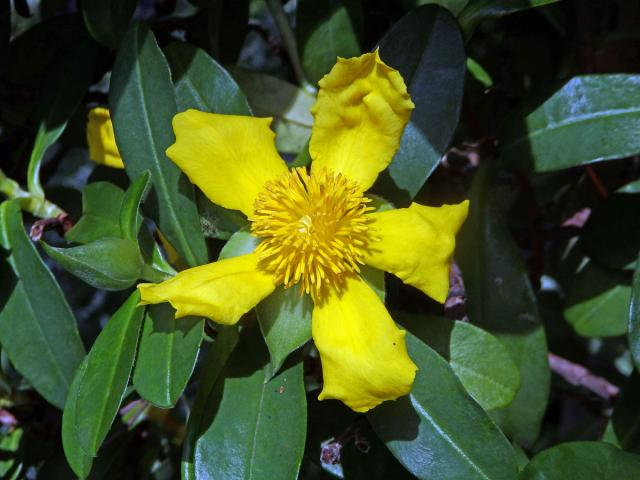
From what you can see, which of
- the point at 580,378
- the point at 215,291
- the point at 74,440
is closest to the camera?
the point at 215,291

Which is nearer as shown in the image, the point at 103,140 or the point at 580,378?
the point at 103,140

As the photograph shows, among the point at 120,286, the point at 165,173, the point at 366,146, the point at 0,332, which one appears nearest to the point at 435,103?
the point at 366,146

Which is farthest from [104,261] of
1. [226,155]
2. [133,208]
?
[226,155]

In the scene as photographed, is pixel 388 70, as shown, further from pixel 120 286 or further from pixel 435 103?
pixel 120 286

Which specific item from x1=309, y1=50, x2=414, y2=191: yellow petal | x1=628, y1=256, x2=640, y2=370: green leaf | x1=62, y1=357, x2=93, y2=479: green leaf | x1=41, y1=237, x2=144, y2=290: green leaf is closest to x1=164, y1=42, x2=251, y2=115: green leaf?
x1=309, y1=50, x2=414, y2=191: yellow petal

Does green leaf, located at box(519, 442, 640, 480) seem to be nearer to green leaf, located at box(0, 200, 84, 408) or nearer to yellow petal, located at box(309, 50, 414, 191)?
yellow petal, located at box(309, 50, 414, 191)

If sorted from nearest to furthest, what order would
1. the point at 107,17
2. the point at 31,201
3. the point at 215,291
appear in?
the point at 215,291 → the point at 107,17 → the point at 31,201

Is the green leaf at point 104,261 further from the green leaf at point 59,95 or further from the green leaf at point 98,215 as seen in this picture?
the green leaf at point 59,95

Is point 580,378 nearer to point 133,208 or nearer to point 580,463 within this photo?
point 580,463
